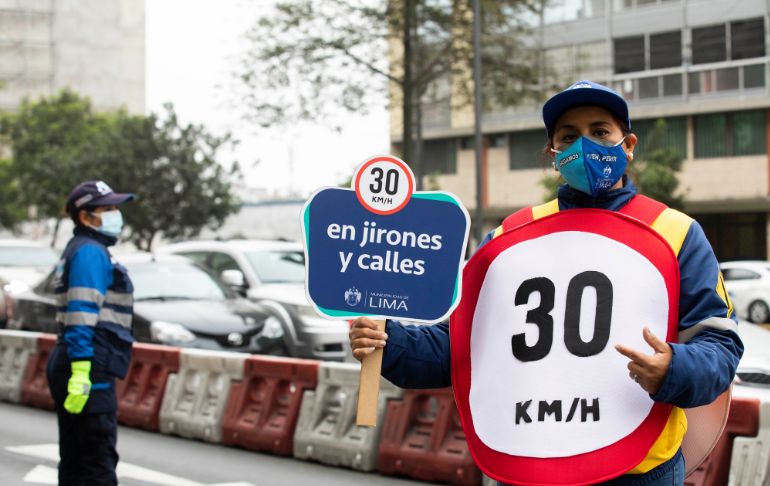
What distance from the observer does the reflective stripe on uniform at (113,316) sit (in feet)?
18.5

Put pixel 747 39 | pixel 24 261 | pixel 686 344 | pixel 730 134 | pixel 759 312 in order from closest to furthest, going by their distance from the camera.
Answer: pixel 686 344, pixel 24 261, pixel 759 312, pixel 747 39, pixel 730 134

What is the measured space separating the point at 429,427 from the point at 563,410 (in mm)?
5312

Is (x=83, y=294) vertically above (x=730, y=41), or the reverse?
(x=730, y=41)

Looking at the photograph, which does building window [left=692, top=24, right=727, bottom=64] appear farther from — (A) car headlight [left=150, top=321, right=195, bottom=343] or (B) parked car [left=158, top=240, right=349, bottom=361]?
(A) car headlight [left=150, top=321, right=195, bottom=343]

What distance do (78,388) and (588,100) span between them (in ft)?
10.6

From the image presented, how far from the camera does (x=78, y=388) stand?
536 cm

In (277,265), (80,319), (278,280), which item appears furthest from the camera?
(277,265)

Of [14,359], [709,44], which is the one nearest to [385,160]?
[14,359]

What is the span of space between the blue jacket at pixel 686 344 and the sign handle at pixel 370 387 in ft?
0.22

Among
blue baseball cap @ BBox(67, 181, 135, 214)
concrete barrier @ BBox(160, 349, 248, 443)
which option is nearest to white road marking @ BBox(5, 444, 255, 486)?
concrete barrier @ BBox(160, 349, 248, 443)

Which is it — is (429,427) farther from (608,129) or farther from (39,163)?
(39,163)

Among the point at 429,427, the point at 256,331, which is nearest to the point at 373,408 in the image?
the point at 429,427

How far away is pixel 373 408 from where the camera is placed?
3.01 metres

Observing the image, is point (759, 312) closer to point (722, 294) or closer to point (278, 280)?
point (278, 280)
